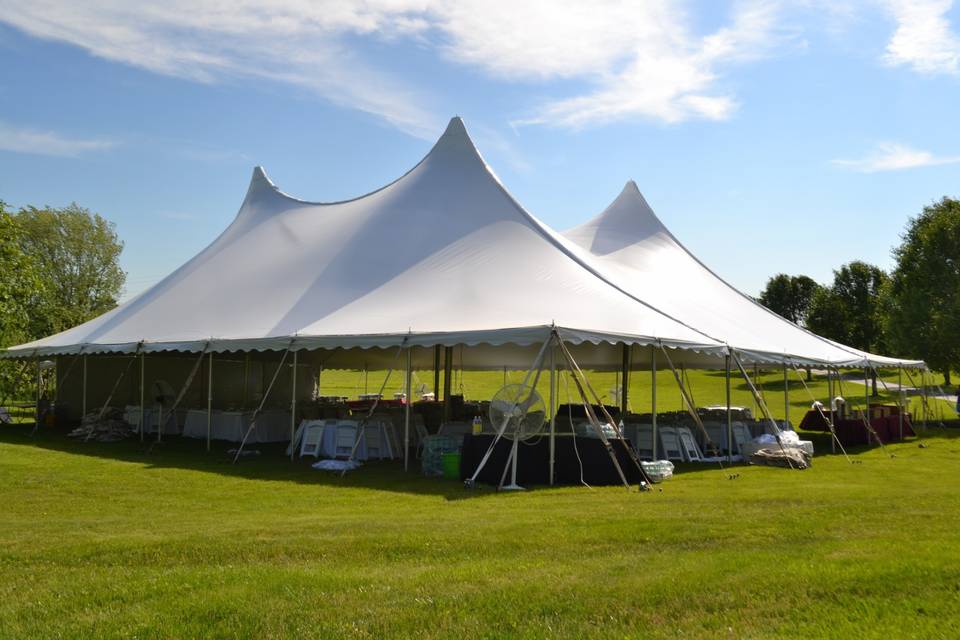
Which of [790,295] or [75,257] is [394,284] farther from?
[790,295]

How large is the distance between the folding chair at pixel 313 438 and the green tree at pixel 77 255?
31207 mm

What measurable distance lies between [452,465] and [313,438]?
3107mm

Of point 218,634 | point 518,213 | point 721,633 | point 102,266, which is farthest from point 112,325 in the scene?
point 102,266

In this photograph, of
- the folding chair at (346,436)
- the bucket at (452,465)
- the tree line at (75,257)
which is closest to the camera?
the bucket at (452,465)

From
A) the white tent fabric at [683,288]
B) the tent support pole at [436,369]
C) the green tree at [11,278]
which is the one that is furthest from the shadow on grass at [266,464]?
the tent support pole at [436,369]

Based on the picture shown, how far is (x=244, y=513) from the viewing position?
8523 mm

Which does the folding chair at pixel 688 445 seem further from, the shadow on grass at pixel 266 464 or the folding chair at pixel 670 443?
the shadow on grass at pixel 266 464

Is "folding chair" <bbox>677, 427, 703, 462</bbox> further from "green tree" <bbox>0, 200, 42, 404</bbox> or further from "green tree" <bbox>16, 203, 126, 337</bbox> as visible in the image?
"green tree" <bbox>16, 203, 126, 337</bbox>

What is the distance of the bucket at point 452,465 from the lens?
1118 cm

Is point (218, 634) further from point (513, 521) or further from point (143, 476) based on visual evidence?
point (143, 476)

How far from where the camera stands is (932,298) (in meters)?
26.9

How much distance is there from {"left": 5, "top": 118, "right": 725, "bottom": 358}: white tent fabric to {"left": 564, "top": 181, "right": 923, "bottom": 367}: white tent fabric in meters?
1.61

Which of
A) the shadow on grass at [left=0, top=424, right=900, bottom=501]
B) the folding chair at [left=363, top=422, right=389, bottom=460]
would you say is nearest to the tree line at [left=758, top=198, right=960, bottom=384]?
the shadow on grass at [left=0, top=424, right=900, bottom=501]

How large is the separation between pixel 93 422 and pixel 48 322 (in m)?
20.1
